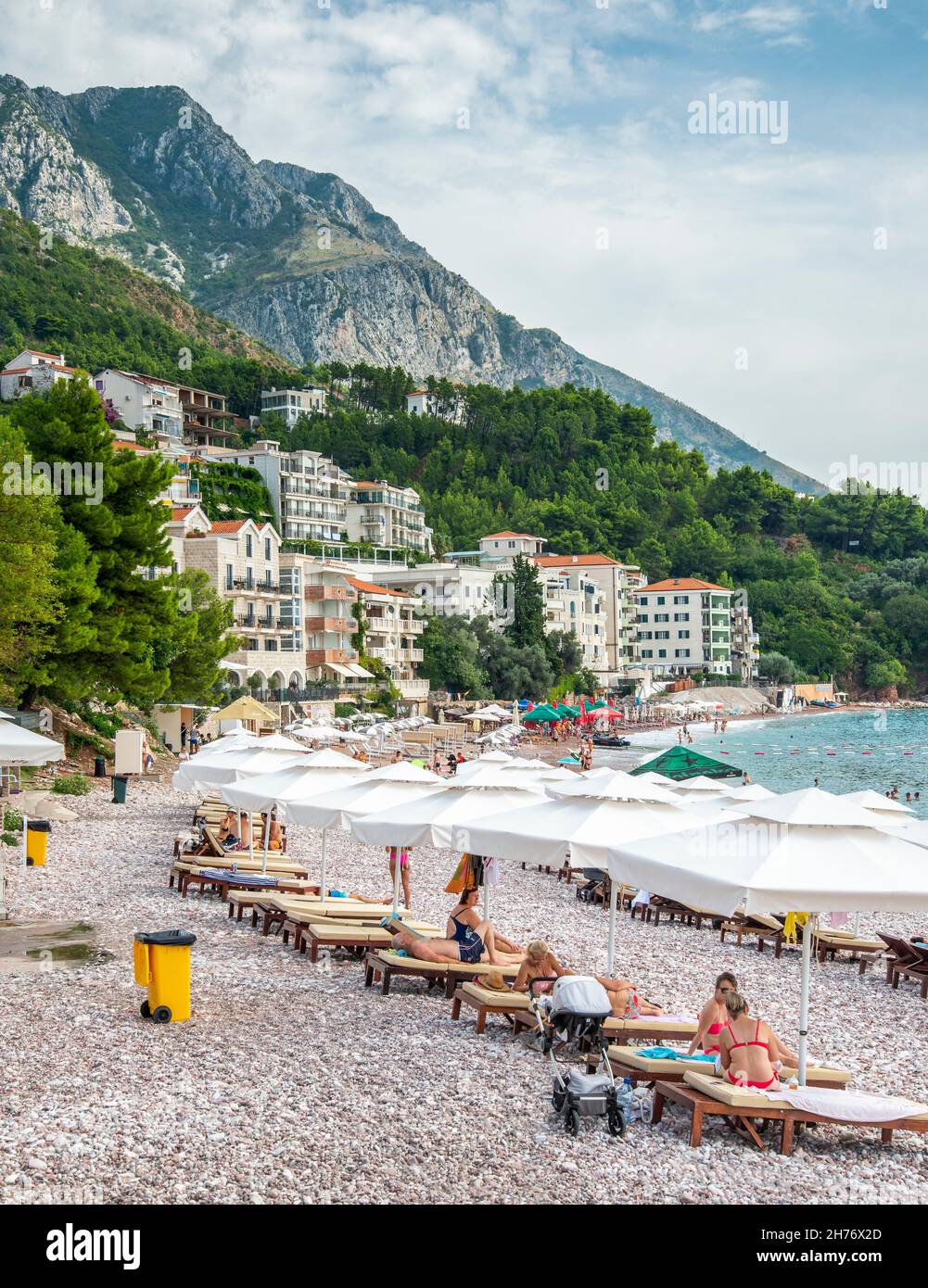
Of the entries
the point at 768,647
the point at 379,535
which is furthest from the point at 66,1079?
the point at 768,647

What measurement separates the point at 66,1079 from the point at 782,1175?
505 centimetres

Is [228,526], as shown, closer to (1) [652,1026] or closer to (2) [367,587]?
(2) [367,587]

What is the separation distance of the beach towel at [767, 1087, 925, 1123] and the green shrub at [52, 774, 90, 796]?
2402cm

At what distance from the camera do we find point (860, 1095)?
8117mm

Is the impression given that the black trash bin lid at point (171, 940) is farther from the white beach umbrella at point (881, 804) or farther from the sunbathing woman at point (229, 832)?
the sunbathing woman at point (229, 832)

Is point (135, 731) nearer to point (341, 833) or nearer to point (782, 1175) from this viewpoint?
point (341, 833)

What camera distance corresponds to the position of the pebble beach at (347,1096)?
6961 mm

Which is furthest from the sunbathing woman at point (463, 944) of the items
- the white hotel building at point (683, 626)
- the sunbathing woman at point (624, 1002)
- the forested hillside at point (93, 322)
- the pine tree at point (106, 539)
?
the white hotel building at point (683, 626)

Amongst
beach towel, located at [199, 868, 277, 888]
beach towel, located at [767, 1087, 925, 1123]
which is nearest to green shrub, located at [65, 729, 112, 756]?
beach towel, located at [199, 868, 277, 888]

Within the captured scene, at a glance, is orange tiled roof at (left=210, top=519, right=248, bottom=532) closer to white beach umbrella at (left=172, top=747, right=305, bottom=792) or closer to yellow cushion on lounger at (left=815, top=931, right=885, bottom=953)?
white beach umbrella at (left=172, top=747, right=305, bottom=792)

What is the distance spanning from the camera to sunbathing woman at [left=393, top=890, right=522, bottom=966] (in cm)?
1188

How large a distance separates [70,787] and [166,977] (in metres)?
20.4

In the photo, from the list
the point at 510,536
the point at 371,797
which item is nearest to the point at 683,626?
the point at 510,536

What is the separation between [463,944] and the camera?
473 inches
